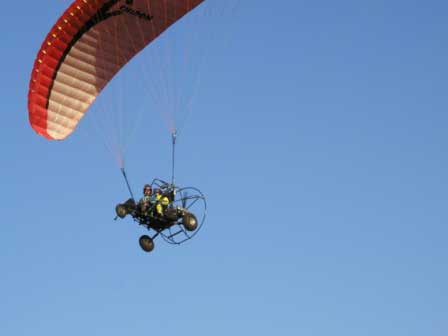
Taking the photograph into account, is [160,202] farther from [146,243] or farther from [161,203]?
[146,243]

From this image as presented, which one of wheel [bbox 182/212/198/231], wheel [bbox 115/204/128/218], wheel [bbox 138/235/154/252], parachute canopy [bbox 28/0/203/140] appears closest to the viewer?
wheel [bbox 182/212/198/231]

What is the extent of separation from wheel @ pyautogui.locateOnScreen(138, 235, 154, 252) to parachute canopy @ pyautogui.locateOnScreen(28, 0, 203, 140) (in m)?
4.66

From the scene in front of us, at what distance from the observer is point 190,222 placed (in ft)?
85.3

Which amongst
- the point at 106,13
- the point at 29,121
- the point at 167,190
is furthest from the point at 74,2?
the point at 167,190

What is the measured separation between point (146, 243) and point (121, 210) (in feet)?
4.04

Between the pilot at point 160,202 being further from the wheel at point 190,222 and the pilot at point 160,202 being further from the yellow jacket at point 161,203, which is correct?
the wheel at point 190,222

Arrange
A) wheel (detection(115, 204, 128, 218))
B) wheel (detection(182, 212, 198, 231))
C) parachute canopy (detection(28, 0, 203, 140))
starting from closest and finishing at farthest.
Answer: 1. wheel (detection(182, 212, 198, 231))
2. wheel (detection(115, 204, 128, 218))
3. parachute canopy (detection(28, 0, 203, 140))

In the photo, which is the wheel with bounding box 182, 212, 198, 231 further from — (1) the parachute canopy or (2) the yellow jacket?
(1) the parachute canopy

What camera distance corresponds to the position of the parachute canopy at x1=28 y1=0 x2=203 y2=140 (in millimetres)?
29047

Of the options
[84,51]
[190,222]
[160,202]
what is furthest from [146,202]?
[84,51]

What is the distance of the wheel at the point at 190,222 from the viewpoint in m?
26.0

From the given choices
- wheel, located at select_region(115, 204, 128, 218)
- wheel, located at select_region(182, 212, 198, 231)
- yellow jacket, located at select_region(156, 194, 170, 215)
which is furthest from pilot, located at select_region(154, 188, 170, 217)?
wheel, located at select_region(115, 204, 128, 218)

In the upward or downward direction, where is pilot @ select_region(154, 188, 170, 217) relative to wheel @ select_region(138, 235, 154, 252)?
upward

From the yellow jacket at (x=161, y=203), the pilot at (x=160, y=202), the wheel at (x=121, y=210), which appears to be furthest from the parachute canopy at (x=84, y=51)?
the yellow jacket at (x=161, y=203)
